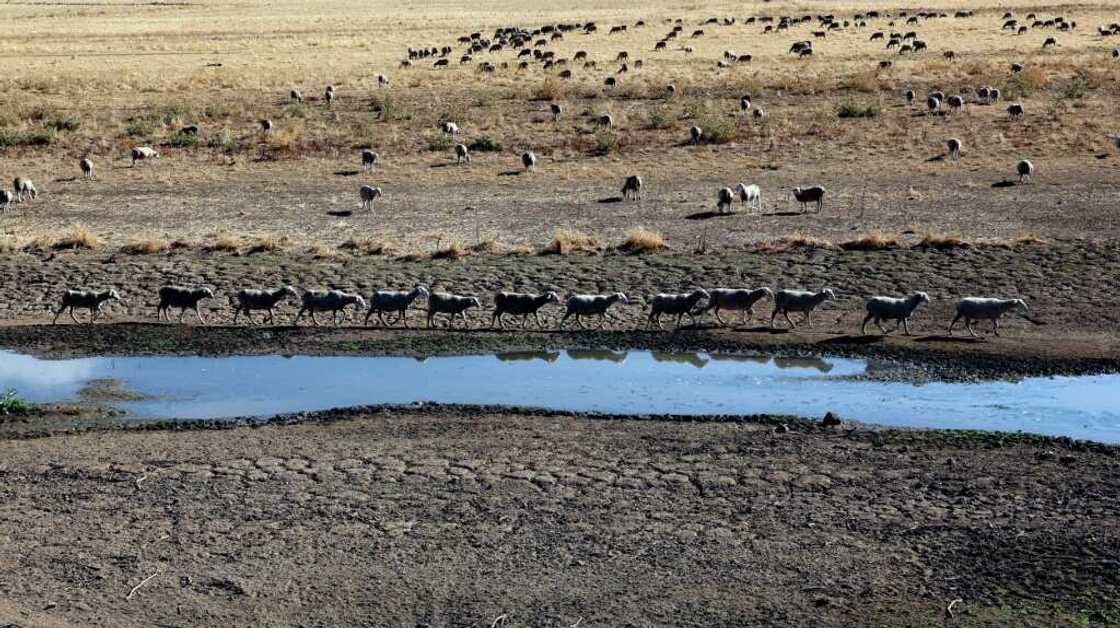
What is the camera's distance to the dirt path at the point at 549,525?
13.4m

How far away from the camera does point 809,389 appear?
20.6 meters

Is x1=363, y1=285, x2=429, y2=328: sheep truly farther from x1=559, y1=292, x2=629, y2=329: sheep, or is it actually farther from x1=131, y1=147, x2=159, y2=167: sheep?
x1=131, y1=147, x2=159, y2=167: sheep

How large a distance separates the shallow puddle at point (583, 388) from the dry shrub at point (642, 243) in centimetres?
614

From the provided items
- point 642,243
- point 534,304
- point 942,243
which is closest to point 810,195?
point 942,243

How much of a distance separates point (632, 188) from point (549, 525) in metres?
19.9

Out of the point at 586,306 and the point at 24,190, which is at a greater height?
the point at 24,190

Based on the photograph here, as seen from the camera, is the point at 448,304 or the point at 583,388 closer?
the point at 583,388

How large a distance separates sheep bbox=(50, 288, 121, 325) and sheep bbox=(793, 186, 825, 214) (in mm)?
15649

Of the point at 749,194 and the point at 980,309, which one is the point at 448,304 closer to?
the point at 980,309

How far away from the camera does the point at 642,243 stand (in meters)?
28.9

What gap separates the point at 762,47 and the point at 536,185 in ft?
115

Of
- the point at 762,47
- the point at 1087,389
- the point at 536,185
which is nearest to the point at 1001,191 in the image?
the point at 536,185

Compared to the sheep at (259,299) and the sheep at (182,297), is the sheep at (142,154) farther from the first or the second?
the sheep at (259,299)

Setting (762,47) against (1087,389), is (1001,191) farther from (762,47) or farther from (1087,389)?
(762,47)
